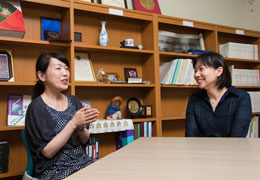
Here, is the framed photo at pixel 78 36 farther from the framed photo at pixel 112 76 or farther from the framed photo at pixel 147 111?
the framed photo at pixel 147 111

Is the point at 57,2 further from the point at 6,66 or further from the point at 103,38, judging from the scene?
the point at 6,66

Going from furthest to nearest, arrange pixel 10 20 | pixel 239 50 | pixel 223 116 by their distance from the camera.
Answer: pixel 239 50 → pixel 10 20 → pixel 223 116

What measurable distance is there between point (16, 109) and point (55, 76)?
33.0 inches

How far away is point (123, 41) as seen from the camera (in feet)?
8.46

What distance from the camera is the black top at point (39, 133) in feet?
4.15

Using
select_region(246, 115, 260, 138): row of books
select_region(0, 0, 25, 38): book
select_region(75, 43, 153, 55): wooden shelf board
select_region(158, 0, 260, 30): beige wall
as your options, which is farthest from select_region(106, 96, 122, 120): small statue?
select_region(246, 115, 260, 138): row of books

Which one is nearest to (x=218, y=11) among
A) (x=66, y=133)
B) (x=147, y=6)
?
(x=147, y=6)

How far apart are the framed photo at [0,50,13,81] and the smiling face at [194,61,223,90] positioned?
1569mm

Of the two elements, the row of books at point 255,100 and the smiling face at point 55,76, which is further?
the row of books at point 255,100

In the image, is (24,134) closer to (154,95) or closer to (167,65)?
(154,95)

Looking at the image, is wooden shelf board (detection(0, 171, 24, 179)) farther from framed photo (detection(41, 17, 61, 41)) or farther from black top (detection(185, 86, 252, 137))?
black top (detection(185, 86, 252, 137))

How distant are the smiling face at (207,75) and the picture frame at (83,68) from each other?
114 centimetres

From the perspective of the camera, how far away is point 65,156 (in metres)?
1.34

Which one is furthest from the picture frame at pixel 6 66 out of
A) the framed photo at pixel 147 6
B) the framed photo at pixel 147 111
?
the framed photo at pixel 147 6
